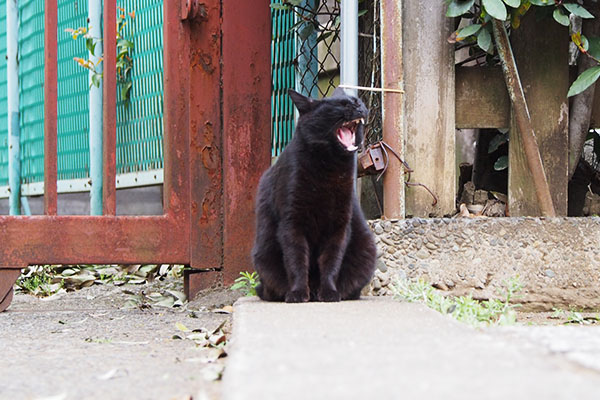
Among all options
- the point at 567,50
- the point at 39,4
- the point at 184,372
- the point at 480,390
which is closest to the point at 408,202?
the point at 567,50

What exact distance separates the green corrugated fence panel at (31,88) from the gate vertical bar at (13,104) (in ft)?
0.30

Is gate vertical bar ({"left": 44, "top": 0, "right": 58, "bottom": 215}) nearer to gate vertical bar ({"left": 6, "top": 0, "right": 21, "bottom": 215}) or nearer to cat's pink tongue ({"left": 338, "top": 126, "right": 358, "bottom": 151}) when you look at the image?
cat's pink tongue ({"left": 338, "top": 126, "right": 358, "bottom": 151})

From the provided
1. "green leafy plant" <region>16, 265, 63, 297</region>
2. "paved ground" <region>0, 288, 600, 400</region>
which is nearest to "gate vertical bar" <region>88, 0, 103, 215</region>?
"green leafy plant" <region>16, 265, 63, 297</region>

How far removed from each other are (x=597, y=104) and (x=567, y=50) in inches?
12.1

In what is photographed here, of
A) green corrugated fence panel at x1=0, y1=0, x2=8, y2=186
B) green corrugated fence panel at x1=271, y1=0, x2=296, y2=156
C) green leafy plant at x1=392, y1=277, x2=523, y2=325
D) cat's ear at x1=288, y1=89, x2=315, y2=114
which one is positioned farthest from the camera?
green corrugated fence panel at x1=0, y1=0, x2=8, y2=186

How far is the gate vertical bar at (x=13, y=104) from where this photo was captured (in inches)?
233

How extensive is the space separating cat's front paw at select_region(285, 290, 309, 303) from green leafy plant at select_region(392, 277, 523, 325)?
1.38 feet

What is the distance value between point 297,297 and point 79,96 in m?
3.67

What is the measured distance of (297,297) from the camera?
2738 millimetres

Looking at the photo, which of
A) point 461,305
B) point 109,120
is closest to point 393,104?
point 461,305

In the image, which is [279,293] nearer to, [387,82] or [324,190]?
[324,190]

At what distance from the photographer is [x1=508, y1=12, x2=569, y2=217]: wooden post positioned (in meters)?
3.51

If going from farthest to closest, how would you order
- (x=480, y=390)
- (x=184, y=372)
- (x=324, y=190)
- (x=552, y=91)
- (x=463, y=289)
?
(x=552, y=91) < (x=463, y=289) < (x=324, y=190) < (x=184, y=372) < (x=480, y=390)

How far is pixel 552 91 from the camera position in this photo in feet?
11.6
